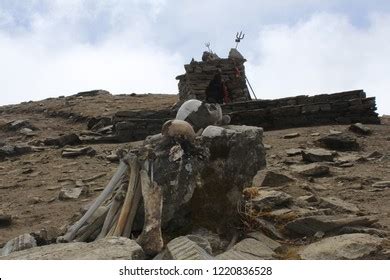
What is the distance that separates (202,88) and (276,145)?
5.61 m

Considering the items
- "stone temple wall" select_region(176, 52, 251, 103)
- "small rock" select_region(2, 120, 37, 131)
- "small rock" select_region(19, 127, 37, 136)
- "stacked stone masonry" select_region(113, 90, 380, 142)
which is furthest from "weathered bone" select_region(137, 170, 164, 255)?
"small rock" select_region(2, 120, 37, 131)

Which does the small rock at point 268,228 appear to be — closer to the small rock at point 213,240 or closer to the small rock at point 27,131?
the small rock at point 213,240

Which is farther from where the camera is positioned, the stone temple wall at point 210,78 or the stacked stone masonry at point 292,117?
the stone temple wall at point 210,78

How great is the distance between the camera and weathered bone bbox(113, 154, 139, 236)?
4.69m

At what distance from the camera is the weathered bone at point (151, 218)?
435 centimetres

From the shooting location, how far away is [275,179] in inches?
278

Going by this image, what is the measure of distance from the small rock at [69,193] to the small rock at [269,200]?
317 centimetres

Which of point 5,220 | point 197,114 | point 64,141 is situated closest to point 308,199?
point 197,114

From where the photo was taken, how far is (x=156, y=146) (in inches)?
199

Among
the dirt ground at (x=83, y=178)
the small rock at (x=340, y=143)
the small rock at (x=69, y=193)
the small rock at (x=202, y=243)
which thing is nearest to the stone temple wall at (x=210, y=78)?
the dirt ground at (x=83, y=178)

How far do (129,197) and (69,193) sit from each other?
3.20 m

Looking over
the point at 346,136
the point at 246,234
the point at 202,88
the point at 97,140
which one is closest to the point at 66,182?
the point at 97,140

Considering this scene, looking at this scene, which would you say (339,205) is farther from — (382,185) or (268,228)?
(382,185)

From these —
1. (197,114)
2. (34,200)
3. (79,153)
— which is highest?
(197,114)
